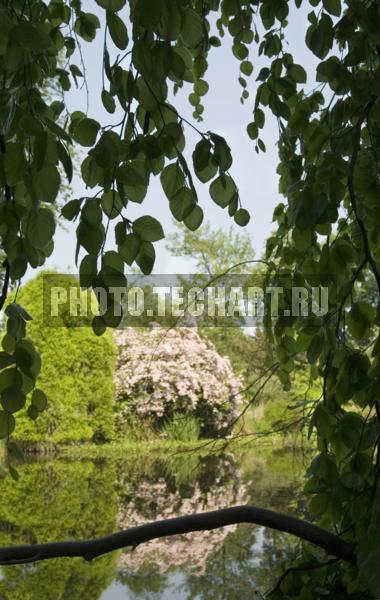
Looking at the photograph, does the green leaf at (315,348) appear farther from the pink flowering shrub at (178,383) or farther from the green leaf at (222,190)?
the pink flowering shrub at (178,383)

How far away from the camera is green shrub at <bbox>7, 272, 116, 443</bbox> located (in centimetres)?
914

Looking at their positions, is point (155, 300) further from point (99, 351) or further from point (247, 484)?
point (247, 484)

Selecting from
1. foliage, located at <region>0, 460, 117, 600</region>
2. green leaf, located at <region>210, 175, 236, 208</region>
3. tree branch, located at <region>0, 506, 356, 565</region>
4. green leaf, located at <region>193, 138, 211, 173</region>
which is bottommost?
foliage, located at <region>0, 460, 117, 600</region>

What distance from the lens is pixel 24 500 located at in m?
5.56

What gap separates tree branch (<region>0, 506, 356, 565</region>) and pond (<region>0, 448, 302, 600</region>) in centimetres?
70

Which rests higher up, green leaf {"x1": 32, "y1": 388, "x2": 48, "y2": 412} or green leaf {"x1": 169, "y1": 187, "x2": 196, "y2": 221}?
green leaf {"x1": 169, "y1": 187, "x2": 196, "y2": 221}

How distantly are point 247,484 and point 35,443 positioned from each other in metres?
4.32

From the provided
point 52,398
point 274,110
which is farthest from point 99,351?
point 274,110

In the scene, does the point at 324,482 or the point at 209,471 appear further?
the point at 209,471

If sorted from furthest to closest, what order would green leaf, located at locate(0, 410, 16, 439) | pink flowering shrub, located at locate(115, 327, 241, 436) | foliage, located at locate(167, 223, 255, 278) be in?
foliage, located at locate(167, 223, 255, 278) < pink flowering shrub, located at locate(115, 327, 241, 436) < green leaf, located at locate(0, 410, 16, 439)

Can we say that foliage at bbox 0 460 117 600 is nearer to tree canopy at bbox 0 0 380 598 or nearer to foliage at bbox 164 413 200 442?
foliage at bbox 164 413 200 442

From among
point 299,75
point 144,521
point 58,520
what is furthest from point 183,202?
point 58,520

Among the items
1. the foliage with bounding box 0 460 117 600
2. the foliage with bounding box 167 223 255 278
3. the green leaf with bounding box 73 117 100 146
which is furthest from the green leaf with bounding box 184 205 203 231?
the foliage with bounding box 167 223 255 278

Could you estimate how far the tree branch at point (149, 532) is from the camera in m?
0.63
